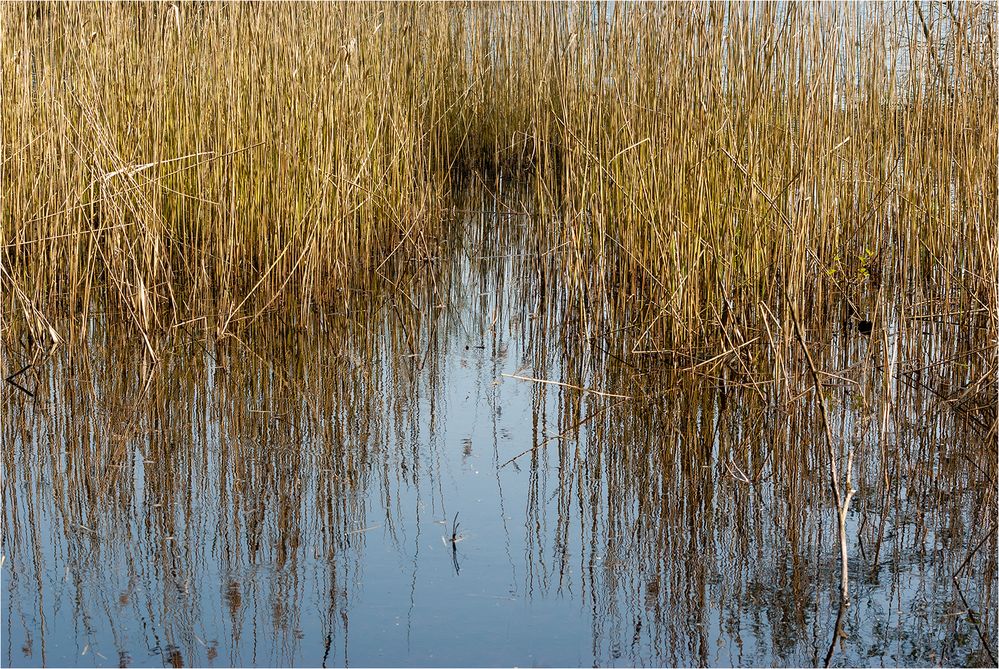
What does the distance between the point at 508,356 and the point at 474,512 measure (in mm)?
1348

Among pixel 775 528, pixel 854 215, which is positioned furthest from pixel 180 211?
pixel 775 528

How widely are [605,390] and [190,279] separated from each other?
1.52m

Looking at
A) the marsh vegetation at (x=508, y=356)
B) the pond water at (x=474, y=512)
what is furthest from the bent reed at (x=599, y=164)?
the pond water at (x=474, y=512)

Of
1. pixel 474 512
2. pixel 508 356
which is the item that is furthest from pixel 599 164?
pixel 474 512

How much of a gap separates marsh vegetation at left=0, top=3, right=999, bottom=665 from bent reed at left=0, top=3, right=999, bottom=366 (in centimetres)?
2

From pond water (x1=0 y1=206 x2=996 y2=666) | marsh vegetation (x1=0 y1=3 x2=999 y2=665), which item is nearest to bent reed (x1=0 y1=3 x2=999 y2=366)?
marsh vegetation (x1=0 y1=3 x2=999 y2=665)

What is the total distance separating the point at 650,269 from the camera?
139 inches

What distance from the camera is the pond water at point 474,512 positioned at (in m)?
1.83

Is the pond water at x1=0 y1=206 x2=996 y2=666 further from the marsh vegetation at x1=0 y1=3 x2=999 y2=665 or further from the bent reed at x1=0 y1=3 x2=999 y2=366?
the bent reed at x1=0 y1=3 x2=999 y2=366

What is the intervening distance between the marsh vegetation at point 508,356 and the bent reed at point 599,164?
2 cm

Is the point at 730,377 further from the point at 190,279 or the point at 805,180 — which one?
the point at 190,279

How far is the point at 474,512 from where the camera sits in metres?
2.38

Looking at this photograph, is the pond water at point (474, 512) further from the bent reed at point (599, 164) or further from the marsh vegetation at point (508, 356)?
the bent reed at point (599, 164)

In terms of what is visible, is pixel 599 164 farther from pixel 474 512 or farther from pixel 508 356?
pixel 474 512
